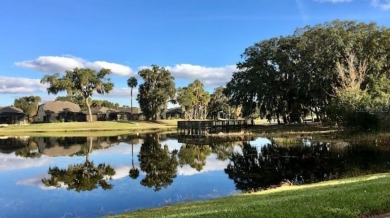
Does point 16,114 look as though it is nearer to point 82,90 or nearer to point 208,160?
point 82,90

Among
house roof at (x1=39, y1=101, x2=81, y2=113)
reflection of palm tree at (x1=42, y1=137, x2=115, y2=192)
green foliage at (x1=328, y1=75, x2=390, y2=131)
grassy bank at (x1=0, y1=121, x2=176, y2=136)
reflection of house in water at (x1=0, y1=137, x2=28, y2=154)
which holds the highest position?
house roof at (x1=39, y1=101, x2=81, y2=113)

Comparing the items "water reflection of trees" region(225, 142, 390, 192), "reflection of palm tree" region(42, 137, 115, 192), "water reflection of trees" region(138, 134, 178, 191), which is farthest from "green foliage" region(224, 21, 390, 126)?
"reflection of palm tree" region(42, 137, 115, 192)

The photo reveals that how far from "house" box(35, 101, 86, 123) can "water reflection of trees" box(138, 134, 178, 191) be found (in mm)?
74052

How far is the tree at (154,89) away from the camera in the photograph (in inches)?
3831

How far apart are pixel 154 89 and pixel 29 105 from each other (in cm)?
4468

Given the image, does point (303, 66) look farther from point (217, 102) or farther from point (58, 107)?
point (217, 102)

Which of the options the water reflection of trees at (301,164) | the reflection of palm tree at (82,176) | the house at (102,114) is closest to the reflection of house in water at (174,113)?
the house at (102,114)

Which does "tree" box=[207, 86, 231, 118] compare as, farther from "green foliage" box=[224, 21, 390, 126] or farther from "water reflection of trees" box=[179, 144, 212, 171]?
"water reflection of trees" box=[179, 144, 212, 171]

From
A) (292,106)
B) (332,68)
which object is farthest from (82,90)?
(332,68)

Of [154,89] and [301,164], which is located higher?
[154,89]

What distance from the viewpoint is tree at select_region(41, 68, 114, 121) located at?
8594cm

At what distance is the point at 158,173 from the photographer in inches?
Answer: 914

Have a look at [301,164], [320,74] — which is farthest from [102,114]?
[301,164]

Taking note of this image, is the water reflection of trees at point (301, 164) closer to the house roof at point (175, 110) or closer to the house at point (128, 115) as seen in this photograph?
the house at point (128, 115)
